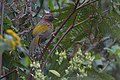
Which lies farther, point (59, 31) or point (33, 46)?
point (59, 31)

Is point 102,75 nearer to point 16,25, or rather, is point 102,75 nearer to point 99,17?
point 99,17

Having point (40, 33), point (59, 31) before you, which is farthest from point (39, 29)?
point (59, 31)

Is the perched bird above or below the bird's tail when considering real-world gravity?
above

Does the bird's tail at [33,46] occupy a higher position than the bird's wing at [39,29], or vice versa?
the bird's wing at [39,29]

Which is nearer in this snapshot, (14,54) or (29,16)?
(14,54)

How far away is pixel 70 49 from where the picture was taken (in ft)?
6.12

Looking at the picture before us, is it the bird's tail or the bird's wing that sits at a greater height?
the bird's wing

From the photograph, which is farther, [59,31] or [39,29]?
[59,31]

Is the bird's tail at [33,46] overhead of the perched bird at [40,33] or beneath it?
beneath

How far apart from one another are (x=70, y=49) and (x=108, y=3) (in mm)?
386

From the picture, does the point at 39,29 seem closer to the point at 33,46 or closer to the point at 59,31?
the point at 33,46

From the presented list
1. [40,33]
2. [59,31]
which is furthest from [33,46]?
[59,31]

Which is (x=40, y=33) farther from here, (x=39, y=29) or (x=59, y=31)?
(x=59, y=31)

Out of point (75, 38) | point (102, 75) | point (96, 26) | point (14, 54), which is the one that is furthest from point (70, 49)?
point (14, 54)
